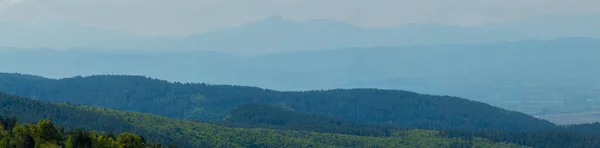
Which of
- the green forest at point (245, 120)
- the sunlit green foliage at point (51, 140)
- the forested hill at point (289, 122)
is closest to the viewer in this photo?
the sunlit green foliage at point (51, 140)

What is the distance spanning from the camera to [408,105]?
167 m

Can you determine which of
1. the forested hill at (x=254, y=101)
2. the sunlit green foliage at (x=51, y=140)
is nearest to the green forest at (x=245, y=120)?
the sunlit green foliage at (x=51, y=140)

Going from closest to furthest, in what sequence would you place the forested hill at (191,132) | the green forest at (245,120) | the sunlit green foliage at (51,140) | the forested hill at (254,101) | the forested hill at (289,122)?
the sunlit green foliage at (51,140) → the green forest at (245,120) → the forested hill at (191,132) → the forested hill at (289,122) → the forested hill at (254,101)

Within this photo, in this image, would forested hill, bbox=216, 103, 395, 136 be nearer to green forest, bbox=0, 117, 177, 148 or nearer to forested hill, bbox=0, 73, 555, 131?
forested hill, bbox=0, 73, 555, 131

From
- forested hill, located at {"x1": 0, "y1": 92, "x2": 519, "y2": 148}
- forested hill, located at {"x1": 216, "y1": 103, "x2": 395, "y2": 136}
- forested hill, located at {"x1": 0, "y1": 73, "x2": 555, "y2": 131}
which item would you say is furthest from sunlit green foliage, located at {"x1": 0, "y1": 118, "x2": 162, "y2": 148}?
forested hill, located at {"x1": 0, "y1": 73, "x2": 555, "y2": 131}

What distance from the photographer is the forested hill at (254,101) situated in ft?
513

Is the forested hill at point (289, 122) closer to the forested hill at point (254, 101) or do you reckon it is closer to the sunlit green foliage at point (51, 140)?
the forested hill at point (254, 101)

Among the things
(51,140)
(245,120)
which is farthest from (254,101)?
(51,140)

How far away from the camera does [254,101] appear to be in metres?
164

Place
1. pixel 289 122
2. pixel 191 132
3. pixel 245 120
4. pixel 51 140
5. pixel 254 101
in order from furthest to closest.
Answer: pixel 254 101, pixel 245 120, pixel 289 122, pixel 191 132, pixel 51 140

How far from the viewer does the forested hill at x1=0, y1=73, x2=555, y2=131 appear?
15625 cm

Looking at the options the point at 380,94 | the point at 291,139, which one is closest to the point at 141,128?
the point at 291,139

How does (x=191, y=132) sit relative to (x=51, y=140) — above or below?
above

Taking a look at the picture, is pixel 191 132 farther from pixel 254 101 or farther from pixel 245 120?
pixel 254 101
